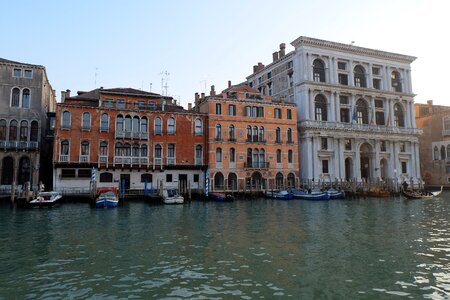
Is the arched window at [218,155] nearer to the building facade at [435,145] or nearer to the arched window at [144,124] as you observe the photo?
the arched window at [144,124]

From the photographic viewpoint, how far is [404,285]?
24.9ft

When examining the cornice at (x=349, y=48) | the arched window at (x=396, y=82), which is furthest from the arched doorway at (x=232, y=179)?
the arched window at (x=396, y=82)

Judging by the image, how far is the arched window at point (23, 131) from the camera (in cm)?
3067

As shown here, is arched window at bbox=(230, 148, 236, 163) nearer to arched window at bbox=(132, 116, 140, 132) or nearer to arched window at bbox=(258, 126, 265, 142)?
arched window at bbox=(258, 126, 265, 142)

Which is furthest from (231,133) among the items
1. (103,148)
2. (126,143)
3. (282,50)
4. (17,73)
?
(17,73)

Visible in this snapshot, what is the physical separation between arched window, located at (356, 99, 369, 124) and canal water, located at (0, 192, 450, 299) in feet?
93.6

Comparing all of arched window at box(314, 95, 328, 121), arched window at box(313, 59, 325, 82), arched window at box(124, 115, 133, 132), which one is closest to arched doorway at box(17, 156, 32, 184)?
arched window at box(124, 115, 133, 132)

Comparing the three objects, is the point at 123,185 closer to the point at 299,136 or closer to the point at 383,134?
the point at 299,136

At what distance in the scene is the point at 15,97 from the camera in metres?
30.9

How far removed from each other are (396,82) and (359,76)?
6.09 m

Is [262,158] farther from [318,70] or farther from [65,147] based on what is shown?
[65,147]

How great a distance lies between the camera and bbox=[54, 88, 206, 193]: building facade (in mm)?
29578

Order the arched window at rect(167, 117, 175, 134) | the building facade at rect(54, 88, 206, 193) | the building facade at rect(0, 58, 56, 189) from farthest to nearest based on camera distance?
the arched window at rect(167, 117, 175, 134) < the building facade at rect(0, 58, 56, 189) < the building facade at rect(54, 88, 206, 193)

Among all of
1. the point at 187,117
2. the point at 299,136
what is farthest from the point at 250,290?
the point at 299,136
